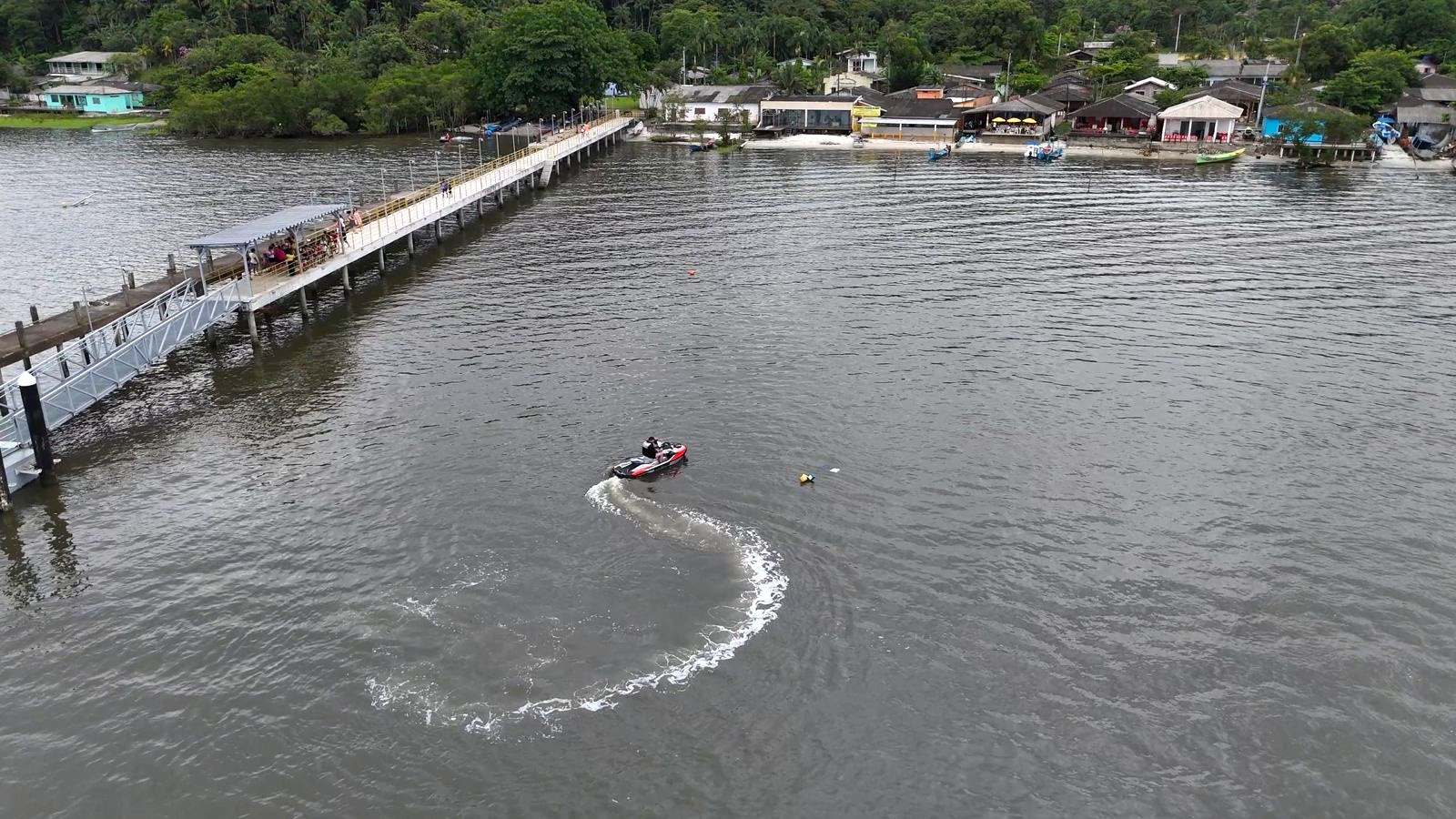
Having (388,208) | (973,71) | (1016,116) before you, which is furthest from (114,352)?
(973,71)

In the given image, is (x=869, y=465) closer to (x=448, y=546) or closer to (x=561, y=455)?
(x=561, y=455)

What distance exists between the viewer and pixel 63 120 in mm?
135875

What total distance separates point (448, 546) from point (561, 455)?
646 centimetres

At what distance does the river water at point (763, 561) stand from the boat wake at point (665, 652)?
0.38 feet

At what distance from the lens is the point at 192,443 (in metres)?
34.7

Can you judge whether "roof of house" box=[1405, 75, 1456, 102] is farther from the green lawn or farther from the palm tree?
the green lawn

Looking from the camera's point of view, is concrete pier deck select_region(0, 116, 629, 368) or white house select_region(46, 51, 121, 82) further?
white house select_region(46, 51, 121, 82)

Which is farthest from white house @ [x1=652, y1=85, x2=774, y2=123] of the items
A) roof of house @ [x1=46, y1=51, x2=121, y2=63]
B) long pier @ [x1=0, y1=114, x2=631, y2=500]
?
roof of house @ [x1=46, y1=51, x2=121, y2=63]

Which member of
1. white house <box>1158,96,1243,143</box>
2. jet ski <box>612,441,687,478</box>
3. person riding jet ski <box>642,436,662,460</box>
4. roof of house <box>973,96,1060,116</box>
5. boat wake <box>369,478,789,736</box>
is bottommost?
boat wake <box>369,478,789,736</box>

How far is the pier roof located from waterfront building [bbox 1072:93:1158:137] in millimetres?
90063

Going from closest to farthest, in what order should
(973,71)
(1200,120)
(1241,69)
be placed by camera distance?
1. (1200,120)
2. (1241,69)
3. (973,71)

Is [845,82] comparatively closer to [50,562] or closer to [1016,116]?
[1016,116]

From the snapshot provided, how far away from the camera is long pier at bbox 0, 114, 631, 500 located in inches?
1268

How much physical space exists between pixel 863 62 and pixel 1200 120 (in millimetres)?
59502
